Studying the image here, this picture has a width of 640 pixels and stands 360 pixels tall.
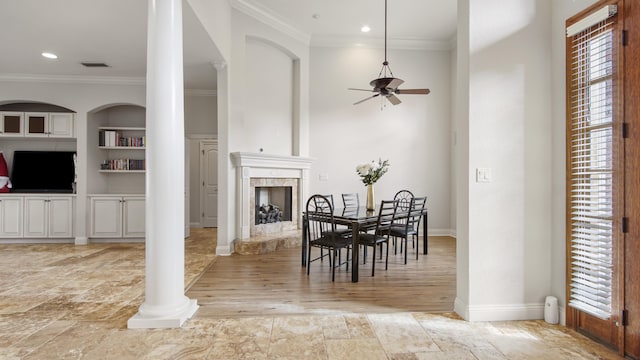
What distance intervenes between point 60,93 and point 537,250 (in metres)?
7.40

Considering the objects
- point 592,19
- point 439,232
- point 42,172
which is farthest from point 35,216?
point 592,19

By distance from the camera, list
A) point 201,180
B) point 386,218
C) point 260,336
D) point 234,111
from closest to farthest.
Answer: point 260,336 < point 386,218 < point 234,111 < point 201,180

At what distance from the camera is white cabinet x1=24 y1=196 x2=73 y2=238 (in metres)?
5.82

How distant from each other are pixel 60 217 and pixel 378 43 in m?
6.73

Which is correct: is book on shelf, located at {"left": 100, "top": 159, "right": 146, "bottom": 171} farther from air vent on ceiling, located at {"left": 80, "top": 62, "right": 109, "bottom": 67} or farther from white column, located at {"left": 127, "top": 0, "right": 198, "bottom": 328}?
white column, located at {"left": 127, "top": 0, "right": 198, "bottom": 328}

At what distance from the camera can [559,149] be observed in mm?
2602

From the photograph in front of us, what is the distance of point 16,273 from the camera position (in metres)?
4.06

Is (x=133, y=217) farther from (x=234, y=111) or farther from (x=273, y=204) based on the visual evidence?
(x=234, y=111)

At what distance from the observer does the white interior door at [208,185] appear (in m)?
7.77

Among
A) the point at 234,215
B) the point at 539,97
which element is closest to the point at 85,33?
the point at 234,215

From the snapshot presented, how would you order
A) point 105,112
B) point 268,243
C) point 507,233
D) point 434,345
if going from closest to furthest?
point 434,345 < point 507,233 < point 268,243 < point 105,112

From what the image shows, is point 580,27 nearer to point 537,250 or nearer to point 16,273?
point 537,250

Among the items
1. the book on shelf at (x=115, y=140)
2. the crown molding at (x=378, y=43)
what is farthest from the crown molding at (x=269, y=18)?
the book on shelf at (x=115, y=140)

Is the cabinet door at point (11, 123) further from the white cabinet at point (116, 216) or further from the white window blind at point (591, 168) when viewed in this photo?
the white window blind at point (591, 168)
